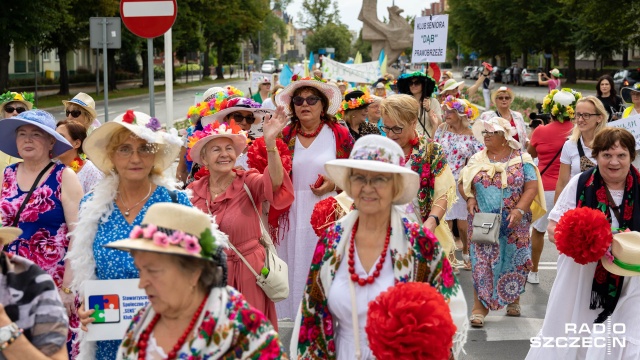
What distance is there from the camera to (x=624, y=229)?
5887mm

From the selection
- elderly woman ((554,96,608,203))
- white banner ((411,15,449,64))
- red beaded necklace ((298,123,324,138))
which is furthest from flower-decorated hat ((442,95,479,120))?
red beaded necklace ((298,123,324,138))

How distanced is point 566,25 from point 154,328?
69.6 m

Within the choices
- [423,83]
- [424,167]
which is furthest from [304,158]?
[423,83]

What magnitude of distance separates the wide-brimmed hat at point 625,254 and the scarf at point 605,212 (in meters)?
0.23

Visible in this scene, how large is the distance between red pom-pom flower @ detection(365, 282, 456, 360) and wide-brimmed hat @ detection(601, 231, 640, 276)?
2.38 meters

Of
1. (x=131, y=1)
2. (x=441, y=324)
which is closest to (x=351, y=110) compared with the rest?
(x=131, y=1)

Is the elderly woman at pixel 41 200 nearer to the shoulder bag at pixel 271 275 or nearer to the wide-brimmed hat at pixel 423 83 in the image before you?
the shoulder bag at pixel 271 275

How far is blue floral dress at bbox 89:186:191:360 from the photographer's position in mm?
4672

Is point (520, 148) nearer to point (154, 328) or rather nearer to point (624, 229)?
point (624, 229)

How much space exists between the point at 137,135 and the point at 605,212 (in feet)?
10.2

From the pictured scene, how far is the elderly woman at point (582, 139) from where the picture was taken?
8344 mm

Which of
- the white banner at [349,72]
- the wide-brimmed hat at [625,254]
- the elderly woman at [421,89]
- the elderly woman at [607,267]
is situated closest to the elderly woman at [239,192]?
the elderly woman at [607,267]

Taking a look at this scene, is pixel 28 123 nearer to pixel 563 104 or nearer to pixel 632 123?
pixel 632 123

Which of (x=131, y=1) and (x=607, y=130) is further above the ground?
(x=131, y=1)
